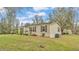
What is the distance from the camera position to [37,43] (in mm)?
3221

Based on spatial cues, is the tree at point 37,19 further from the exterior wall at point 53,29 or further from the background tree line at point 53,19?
the exterior wall at point 53,29

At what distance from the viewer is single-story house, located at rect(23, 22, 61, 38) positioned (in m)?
3.22

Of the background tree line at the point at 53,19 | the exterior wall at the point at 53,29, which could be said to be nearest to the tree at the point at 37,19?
the background tree line at the point at 53,19

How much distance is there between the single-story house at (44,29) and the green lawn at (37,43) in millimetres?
56

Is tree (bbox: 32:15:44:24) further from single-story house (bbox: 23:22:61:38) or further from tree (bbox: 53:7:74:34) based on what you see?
tree (bbox: 53:7:74:34)

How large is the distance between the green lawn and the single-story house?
56mm

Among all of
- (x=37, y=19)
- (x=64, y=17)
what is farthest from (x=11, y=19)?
(x=64, y=17)

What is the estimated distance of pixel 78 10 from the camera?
3.23m

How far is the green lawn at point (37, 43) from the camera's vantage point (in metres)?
3.20

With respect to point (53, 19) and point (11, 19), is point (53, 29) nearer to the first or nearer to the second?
point (53, 19)
